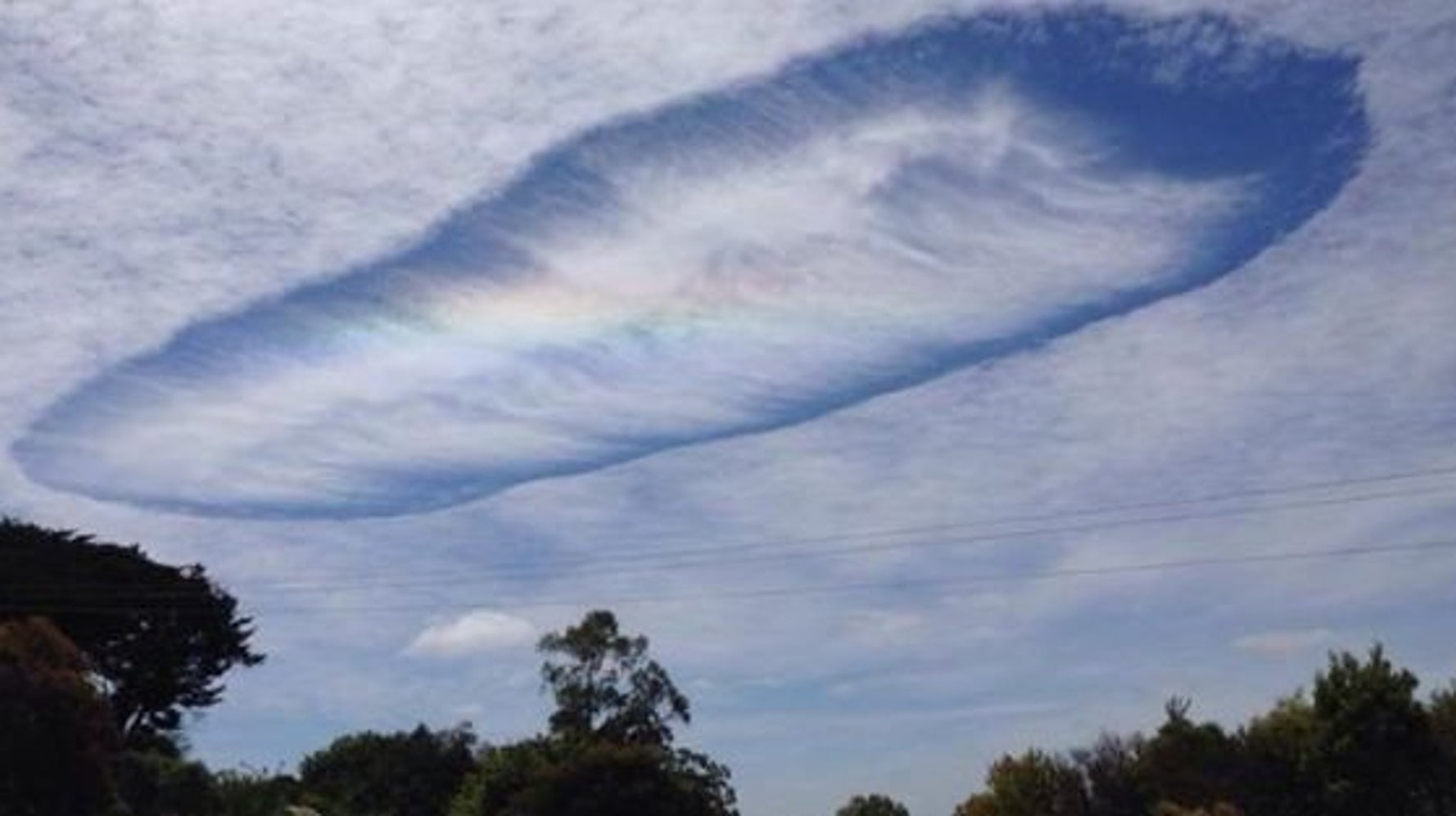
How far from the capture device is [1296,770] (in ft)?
229

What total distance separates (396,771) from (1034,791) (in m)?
51.4

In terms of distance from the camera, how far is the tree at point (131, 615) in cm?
7288

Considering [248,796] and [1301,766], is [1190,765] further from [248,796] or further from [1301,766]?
[248,796]

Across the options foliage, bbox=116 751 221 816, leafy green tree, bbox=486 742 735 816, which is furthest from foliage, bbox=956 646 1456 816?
foliage, bbox=116 751 221 816

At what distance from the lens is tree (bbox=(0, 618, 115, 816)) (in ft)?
147

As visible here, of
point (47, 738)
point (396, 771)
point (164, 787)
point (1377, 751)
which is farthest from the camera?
point (396, 771)

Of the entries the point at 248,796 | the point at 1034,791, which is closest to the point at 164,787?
the point at 248,796

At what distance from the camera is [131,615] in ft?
250

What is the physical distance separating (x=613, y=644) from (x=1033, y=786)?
73.8ft

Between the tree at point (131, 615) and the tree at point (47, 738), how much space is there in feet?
83.2

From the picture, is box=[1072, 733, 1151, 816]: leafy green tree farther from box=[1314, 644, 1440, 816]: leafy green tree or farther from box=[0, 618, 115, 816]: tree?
box=[0, 618, 115, 816]: tree

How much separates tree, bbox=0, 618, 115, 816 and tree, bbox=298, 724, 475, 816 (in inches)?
2187

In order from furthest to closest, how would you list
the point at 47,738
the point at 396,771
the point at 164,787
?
the point at 396,771
the point at 164,787
the point at 47,738

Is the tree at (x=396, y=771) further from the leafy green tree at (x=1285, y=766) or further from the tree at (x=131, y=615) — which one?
the leafy green tree at (x=1285, y=766)
